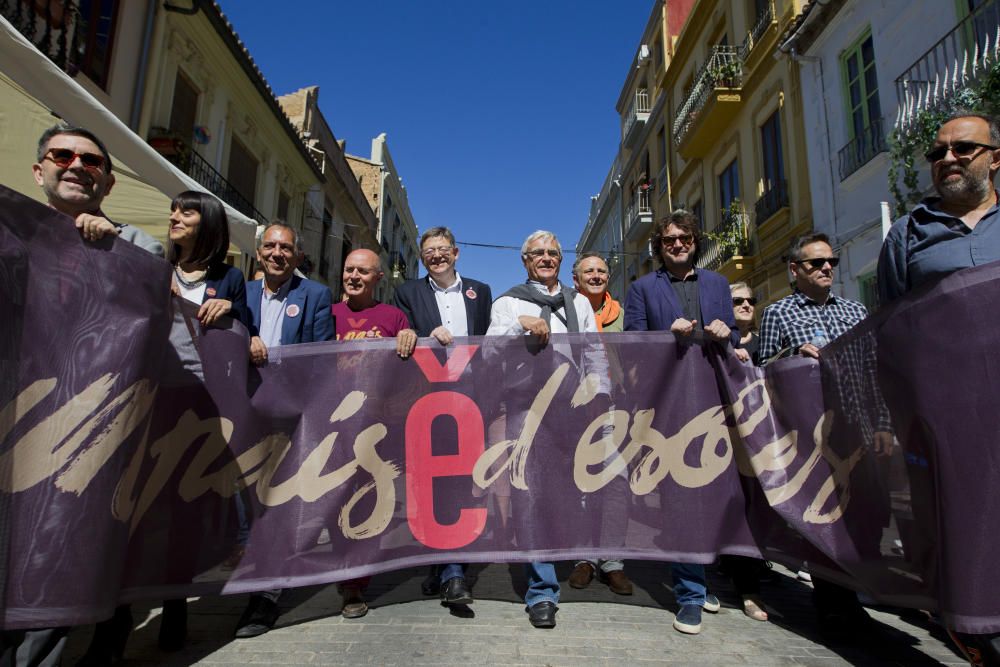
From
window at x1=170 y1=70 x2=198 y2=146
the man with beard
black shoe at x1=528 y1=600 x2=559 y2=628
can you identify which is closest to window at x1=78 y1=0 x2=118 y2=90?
window at x1=170 y1=70 x2=198 y2=146

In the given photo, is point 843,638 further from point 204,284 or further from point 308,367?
point 204,284

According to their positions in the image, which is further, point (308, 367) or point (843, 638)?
point (308, 367)

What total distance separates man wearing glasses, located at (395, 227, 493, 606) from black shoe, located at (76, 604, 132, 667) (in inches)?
76.8

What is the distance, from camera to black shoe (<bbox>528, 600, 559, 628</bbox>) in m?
2.62

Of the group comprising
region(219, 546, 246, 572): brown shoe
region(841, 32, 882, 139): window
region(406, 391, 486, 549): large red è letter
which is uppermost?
region(841, 32, 882, 139): window

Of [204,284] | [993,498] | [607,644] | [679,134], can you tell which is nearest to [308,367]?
[204,284]

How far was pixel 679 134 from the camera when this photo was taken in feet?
55.2

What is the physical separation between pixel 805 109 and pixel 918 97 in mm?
3423

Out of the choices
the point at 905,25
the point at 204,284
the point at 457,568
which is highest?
the point at 905,25

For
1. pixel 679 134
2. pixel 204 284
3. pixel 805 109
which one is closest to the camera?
pixel 204 284

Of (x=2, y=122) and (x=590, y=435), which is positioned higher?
(x=2, y=122)

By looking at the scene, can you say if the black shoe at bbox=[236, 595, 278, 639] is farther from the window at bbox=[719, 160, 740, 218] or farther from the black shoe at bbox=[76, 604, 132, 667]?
the window at bbox=[719, 160, 740, 218]

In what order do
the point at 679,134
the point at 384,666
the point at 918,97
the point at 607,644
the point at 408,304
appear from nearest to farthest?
the point at 384,666
the point at 607,644
the point at 408,304
the point at 918,97
the point at 679,134

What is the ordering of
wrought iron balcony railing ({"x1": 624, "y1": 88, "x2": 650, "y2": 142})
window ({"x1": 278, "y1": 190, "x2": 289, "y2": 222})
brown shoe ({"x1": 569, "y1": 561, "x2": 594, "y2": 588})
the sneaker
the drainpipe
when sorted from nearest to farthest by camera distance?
the sneaker, brown shoe ({"x1": 569, "y1": 561, "x2": 594, "y2": 588}), the drainpipe, window ({"x1": 278, "y1": 190, "x2": 289, "y2": 222}), wrought iron balcony railing ({"x1": 624, "y1": 88, "x2": 650, "y2": 142})
